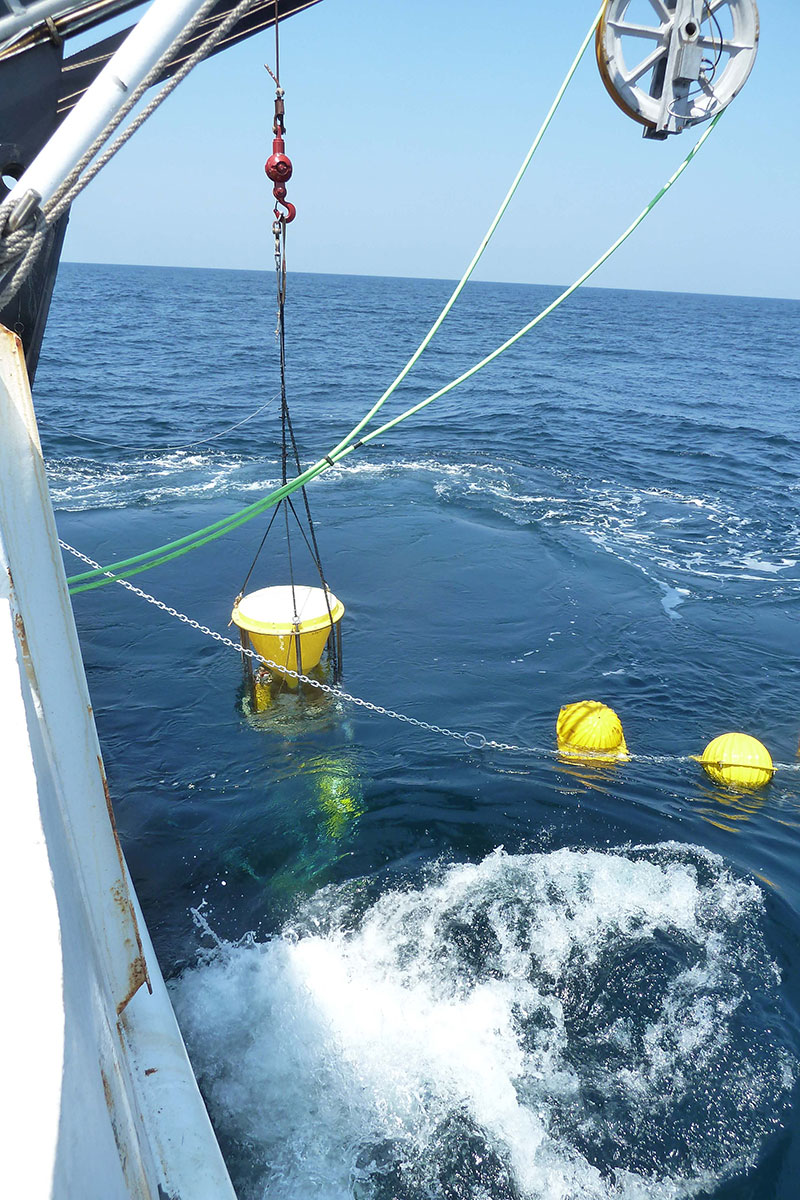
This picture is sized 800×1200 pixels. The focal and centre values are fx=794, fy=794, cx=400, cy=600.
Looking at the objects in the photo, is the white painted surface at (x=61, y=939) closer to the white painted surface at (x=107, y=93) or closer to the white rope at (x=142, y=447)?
the white painted surface at (x=107, y=93)

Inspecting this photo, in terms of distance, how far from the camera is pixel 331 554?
14.1 m

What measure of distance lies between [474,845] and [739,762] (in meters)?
2.83

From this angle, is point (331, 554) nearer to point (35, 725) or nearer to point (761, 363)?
point (35, 725)

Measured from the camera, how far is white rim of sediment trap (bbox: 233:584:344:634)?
311 inches

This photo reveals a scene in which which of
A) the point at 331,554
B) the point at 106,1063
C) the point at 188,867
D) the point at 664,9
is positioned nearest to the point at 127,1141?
the point at 106,1063

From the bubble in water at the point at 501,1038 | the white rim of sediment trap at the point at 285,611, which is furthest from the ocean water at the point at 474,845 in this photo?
the white rim of sediment trap at the point at 285,611

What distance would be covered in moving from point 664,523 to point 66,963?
1648 centimetres

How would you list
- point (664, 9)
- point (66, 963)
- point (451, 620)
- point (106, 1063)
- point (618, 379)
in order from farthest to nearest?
1. point (618, 379)
2. point (451, 620)
3. point (664, 9)
4. point (106, 1063)
5. point (66, 963)

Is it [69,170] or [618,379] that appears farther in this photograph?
[618,379]

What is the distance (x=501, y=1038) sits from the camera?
5066 mm

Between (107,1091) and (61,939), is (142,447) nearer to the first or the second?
(107,1091)

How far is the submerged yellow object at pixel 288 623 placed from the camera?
7.93 metres

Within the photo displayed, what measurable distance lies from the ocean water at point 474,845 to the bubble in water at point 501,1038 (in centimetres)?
2

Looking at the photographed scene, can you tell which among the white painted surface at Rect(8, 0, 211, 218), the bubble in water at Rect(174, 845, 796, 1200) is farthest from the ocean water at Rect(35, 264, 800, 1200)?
the white painted surface at Rect(8, 0, 211, 218)
